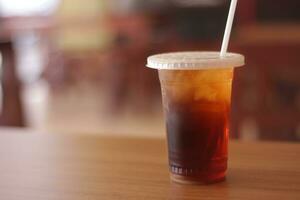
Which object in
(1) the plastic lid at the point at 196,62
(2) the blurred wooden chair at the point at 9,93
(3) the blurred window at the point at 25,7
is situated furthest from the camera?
(3) the blurred window at the point at 25,7

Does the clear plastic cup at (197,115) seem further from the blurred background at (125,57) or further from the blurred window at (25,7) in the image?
the blurred window at (25,7)

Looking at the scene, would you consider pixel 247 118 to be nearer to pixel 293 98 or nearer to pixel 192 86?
pixel 293 98

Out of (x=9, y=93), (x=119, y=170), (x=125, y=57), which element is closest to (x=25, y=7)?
(x=125, y=57)

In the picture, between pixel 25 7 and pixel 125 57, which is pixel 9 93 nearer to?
pixel 125 57

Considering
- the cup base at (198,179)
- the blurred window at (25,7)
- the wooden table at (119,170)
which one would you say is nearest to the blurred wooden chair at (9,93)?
the wooden table at (119,170)

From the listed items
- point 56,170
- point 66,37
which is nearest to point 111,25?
point 66,37

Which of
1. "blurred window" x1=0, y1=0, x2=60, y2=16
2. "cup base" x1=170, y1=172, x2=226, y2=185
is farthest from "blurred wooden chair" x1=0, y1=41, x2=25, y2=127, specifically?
"blurred window" x1=0, y1=0, x2=60, y2=16
